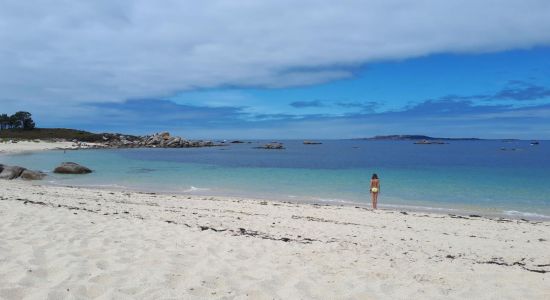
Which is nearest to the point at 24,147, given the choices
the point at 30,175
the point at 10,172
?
the point at 30,175

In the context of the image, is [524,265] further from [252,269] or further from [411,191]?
[411,191]

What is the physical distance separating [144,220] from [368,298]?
7.22 meters

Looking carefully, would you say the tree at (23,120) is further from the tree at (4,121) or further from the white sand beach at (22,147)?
the white sand beach at (22,147)

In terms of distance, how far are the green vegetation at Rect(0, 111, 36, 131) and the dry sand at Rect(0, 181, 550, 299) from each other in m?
119

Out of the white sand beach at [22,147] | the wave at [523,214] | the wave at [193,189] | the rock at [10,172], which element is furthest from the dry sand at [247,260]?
the white sand beach at [22,147]

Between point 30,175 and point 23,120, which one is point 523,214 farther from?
point 23,120

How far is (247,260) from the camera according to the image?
7.20 metres

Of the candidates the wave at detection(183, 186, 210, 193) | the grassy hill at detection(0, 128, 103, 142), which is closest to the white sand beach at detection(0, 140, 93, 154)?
the grassy hill at detection(0, 128, 103, 142)

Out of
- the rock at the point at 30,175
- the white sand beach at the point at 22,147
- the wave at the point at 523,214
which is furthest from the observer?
the white sand beach at the point at 22,147

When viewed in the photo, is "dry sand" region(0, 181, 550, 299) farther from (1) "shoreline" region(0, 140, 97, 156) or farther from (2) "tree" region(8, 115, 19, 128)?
(2) "tree" region(8, 115, 19, 128)

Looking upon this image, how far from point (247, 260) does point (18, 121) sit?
128 m

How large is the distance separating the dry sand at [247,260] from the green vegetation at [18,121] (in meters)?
119

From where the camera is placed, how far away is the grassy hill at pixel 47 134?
10138 cm

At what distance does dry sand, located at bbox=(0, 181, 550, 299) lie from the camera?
542cm
